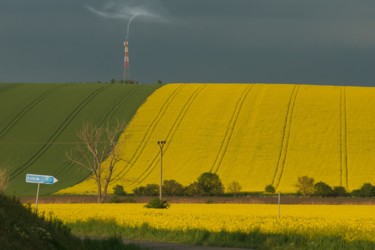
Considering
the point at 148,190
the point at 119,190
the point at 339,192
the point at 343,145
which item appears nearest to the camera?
the point at 339,192

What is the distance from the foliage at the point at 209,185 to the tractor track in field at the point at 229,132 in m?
5.65

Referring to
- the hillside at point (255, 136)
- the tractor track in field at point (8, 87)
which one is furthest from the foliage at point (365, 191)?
the tractor track in field at point (8, 87)

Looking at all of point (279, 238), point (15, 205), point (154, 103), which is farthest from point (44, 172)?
point (15, 205)

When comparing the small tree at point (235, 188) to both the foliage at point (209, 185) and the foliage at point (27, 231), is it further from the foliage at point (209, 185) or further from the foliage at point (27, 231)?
the foliage at point (27, 231)

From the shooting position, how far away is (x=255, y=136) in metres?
84.2

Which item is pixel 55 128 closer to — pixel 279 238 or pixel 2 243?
pixel 279 238

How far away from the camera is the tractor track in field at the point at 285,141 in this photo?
240ft

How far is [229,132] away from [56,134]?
17.2 m

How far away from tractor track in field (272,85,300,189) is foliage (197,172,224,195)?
4686 mm

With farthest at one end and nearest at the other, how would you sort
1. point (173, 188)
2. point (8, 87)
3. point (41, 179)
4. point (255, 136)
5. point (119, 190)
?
1. point (8, 87)
2. point (255, 136)
3. point (119, 190)
4. point (173, 188)
5. point (41, 179)

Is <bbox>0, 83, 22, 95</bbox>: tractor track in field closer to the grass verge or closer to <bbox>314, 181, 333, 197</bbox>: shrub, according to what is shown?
<bbox>314, 181, 333, 197</bbox>: shrub

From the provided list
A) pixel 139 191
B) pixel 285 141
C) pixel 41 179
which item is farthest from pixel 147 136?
pixel 41 179

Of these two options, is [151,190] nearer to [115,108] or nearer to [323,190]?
[323,190]

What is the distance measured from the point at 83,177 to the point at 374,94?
36.5 metres
